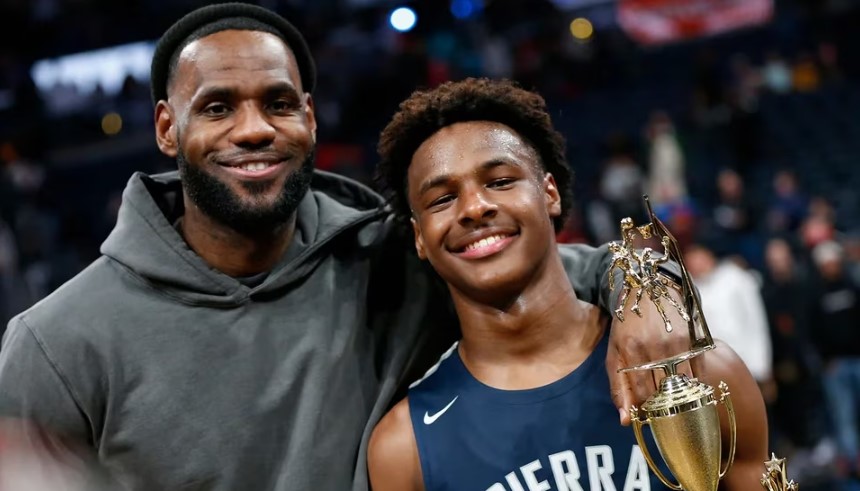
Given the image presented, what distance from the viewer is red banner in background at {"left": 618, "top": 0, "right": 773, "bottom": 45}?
1500cm

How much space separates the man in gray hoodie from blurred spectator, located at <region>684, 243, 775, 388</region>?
4273mm

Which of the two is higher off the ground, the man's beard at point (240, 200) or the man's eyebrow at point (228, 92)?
the man's eyebrow at point (228, 92)

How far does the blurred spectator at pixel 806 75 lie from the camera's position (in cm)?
1301

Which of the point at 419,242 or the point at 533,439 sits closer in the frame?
the point at 533,439

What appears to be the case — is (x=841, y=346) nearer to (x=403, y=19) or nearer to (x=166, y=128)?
(x=166, y=128)

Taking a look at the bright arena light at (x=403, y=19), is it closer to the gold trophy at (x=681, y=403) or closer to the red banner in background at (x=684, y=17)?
the red banner in background at (x=684, y=17)

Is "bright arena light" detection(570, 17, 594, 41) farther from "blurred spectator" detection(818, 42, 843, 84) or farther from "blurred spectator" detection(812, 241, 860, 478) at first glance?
"blurred spectator" detection(812, 241, 860, 478)

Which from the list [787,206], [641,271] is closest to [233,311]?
[641,271]

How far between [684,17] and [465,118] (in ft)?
44.7

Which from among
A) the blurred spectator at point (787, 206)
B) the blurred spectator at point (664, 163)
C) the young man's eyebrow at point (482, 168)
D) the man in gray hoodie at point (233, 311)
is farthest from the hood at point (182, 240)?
the blurred spectator at point (664, 163)

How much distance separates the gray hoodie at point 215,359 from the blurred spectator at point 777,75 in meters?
11.4

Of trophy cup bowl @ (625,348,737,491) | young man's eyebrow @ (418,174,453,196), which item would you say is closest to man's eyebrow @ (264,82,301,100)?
young man's eyebrow @ (418,174,453,196)

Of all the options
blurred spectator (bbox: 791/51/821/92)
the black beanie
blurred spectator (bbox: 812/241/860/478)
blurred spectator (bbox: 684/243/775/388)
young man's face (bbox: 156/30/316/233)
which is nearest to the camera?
young man's face (bbox: 156/30/316/233)

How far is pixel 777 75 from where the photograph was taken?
Result: 522 inches
